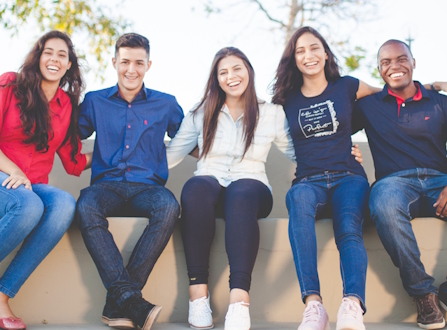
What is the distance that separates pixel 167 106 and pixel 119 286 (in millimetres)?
1162

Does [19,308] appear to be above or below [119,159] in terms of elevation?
below

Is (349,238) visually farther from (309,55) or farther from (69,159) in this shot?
(69,159)

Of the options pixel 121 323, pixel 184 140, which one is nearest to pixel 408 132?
pixel 184 140

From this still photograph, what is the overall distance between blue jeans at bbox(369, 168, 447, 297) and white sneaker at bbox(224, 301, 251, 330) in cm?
75

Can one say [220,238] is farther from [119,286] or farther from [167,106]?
[167,106]

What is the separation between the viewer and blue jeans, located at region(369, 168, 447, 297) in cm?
216

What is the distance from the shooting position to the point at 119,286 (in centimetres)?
205

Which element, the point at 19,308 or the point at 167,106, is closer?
the point at 19,308

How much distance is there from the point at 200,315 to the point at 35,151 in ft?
3.99

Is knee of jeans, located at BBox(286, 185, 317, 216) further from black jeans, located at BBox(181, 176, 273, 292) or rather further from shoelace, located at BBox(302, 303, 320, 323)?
shoelace, located at BBox(302, 303, 320, 323)

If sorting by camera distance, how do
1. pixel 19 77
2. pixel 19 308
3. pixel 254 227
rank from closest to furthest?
pixel 254 227
pixel 19 308
pixel 19 77

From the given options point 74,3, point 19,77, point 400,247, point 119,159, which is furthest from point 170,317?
point 74,3

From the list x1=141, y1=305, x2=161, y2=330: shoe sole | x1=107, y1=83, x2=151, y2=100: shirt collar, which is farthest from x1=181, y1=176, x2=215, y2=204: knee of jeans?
x1=107, y1=83, x2=151, y2=100: shirt collar

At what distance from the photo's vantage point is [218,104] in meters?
2.78
